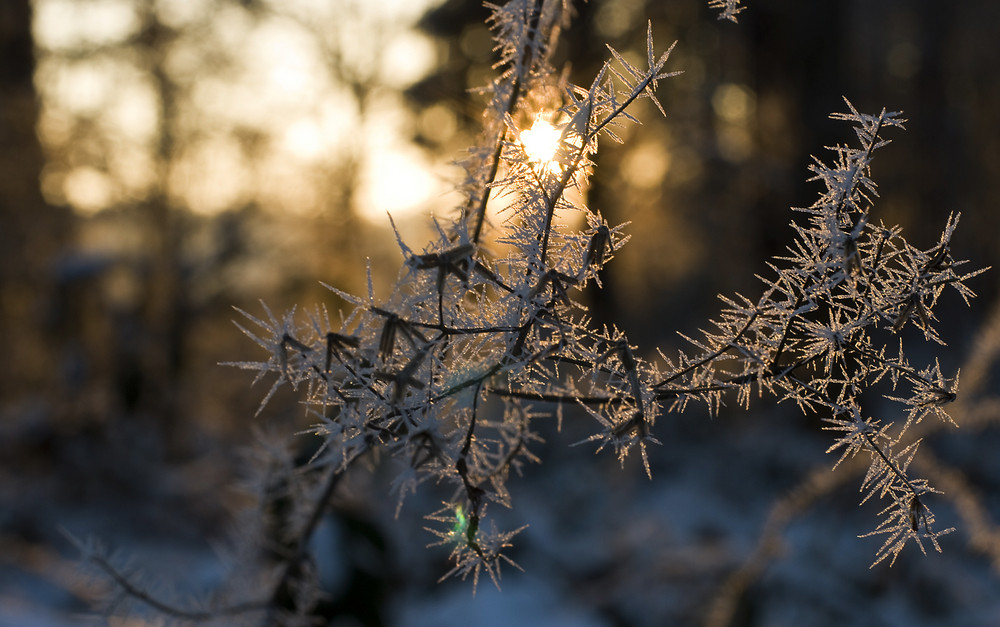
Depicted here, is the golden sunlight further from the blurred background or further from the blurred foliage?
the blurred background

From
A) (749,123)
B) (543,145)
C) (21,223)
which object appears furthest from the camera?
(749,123)

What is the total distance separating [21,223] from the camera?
821cm

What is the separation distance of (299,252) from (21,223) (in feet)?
11.3

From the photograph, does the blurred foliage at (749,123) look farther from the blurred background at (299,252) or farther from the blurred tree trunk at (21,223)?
the blurred tree trunk at (21,223)

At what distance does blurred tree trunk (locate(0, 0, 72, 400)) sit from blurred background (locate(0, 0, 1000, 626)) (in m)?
0.03

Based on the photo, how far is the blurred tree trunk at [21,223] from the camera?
26.4 feet

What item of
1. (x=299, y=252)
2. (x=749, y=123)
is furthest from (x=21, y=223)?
(x=749, y=123)

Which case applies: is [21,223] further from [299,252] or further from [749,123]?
[749,123]

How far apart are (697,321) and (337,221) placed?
7023 millimetres

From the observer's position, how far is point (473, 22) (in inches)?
374

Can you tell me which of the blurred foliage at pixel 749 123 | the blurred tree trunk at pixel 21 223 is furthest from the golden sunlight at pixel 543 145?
the blurred tree trunk at pixel 21 223

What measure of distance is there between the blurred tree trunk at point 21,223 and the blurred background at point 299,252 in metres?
0.03

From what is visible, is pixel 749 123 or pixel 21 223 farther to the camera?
pixel 749 123

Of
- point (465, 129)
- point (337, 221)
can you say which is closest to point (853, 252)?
point (465, 129)
